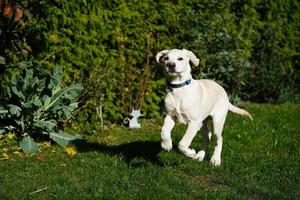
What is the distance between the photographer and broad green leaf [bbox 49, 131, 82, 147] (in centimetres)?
812

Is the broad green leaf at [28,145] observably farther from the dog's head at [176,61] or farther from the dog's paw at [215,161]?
the dog's paw at [215,161]

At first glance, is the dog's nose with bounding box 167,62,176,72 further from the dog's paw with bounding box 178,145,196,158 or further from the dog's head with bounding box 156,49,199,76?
the dog's paw with bounding box 178,145,196,158

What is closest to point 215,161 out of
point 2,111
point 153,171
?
point 153,171

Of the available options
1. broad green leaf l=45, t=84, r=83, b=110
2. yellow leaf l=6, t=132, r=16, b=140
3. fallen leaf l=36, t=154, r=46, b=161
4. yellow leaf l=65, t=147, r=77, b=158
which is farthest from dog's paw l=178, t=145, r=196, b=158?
yellow leaf l=6, t=132, r=16, b=140

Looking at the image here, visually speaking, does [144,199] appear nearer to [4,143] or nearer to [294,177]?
[294,177]

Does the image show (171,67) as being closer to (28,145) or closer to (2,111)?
(28,145)

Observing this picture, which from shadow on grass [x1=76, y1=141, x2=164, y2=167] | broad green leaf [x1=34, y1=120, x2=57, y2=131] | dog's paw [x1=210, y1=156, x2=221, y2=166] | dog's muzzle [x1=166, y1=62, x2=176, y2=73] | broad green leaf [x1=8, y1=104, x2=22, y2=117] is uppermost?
dog's muzzle [x1=166, y1=62, x2=176, y2=73]

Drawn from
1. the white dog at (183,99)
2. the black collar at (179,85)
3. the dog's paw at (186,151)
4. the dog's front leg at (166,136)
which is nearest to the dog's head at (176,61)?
the white dog at (183,99)

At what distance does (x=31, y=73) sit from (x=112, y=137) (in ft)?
4.99

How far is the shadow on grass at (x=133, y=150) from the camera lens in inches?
287

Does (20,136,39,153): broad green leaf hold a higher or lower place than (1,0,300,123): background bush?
lower

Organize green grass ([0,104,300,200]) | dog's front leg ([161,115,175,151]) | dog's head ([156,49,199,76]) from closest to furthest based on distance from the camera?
green grass ([0,104,300,200]), dog's front leg ([161,115,175,151]), dog's head ([156,49,199,76])

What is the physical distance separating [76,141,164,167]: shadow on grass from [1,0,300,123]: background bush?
994mm

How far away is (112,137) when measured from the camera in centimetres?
891
